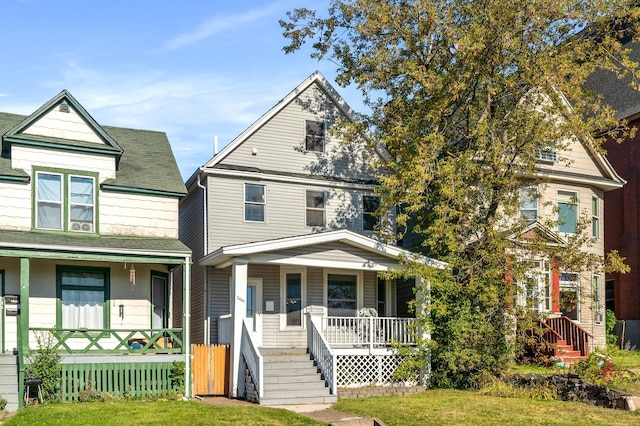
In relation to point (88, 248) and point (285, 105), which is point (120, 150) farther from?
point (285, 105)

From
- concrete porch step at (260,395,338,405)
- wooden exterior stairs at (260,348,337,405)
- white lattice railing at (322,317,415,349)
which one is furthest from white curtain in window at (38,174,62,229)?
white lattice railing at (322,317,415,349)

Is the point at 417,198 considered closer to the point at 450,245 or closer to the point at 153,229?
the point at 450,245

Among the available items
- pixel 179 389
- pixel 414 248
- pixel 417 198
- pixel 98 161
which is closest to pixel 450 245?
pixel 417 198

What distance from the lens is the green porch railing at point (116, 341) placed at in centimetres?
1961

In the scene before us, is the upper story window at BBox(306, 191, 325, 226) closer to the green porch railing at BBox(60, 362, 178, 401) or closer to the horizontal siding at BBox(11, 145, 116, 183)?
the horizontal siding at BBox(11, 145, 116, 183)

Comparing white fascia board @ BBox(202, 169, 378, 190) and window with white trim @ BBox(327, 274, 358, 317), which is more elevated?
white fascia board @ BBox(202, 169, 378, 190)

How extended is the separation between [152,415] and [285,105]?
40.9ft

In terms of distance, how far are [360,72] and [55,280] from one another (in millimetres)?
11780

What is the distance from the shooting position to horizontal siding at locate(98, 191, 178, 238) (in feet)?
72.1

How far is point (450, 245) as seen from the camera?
73.2ft

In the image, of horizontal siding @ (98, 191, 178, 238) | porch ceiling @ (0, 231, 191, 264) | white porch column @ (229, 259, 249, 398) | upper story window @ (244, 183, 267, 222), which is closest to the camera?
porch ceiling @ (0, 231, 191, 264)

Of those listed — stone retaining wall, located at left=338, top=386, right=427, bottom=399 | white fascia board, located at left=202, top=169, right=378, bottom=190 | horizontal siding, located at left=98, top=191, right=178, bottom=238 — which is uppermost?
white fascia board, located at left=202, top=169, right=378, bottom=190

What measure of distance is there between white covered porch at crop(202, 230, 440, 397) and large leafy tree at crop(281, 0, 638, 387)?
4.78ft

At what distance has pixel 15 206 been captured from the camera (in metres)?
20.8
